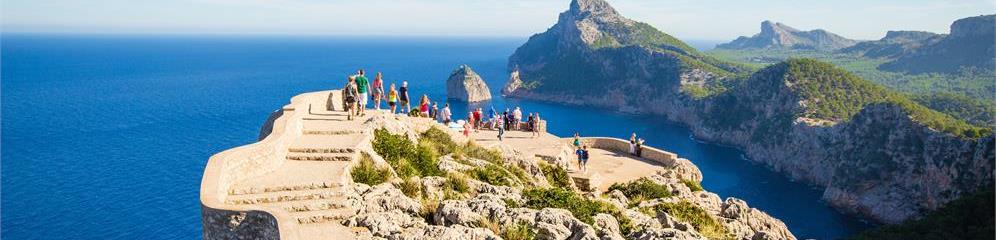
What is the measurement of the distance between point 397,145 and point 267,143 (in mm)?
4010

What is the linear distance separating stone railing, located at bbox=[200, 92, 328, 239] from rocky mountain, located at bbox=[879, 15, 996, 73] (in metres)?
182

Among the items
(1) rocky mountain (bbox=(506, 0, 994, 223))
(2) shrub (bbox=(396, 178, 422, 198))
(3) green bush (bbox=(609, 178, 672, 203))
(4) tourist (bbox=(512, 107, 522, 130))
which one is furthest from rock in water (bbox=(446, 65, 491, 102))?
(2) shrub (bbox=(396, 178, 422, 198))

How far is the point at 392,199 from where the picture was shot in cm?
1277

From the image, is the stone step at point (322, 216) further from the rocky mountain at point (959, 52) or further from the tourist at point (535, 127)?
the rocky mountain at point (959, 52)

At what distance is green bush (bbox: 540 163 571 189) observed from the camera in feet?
76.5

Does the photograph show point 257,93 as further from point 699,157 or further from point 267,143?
point 267,143

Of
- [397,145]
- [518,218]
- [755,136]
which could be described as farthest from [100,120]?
[755,136]

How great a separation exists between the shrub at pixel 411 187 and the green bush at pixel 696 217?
718 centimetres

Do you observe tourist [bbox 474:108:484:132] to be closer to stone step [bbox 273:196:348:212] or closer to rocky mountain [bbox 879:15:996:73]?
stone step [bbox 273:196:348:212]

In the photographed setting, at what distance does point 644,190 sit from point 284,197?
44.5ft

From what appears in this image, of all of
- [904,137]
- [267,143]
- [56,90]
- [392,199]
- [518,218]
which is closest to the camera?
[518,218]

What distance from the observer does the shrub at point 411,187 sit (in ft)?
46.6

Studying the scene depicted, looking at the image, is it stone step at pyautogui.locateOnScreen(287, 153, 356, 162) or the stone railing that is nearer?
the stone railing

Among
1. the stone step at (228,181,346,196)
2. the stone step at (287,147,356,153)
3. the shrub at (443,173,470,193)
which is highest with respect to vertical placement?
the stone step at (287,147,356,153)
